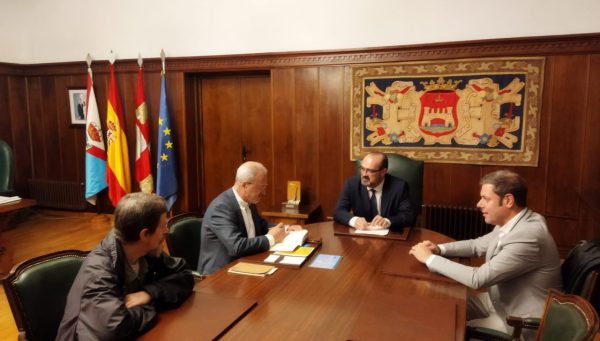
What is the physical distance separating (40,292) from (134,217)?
51 centimetres

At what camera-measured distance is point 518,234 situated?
198 centimetres

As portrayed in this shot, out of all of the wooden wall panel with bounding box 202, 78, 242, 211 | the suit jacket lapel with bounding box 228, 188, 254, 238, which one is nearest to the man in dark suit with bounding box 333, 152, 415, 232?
the suit jacket lapel with bounding box 228, 188, 254, 238

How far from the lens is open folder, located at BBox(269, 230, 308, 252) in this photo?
2.44 metres

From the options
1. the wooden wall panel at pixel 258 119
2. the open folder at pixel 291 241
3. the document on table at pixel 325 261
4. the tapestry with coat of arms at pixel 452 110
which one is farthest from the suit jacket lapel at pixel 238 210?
the wooden wall panel at pixel 258 119

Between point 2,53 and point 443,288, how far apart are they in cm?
667

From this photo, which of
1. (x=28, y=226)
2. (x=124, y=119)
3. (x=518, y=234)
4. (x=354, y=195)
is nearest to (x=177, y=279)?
(x=518, y=234)

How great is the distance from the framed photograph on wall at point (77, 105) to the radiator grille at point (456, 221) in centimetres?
471

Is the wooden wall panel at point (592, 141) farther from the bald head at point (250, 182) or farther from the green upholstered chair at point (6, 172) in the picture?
the green upholstered chair at point (6, 172)

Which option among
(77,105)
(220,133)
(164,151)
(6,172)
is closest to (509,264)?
(220,133)

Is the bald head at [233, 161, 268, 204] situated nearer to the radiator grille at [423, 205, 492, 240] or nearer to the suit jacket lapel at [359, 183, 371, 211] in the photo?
the suit jacket lapel at [359, 183, 371, 211]

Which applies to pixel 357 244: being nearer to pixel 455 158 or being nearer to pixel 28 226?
pixel 455 158

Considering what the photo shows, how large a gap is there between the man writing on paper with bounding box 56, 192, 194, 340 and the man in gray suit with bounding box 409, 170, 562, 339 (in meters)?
1.20

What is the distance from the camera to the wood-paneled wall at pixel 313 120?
4125 millimetres

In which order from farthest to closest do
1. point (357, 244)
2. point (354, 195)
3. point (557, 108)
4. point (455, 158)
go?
point (455, 158), point (557, 108), point (354, 195), point (357, 244)
